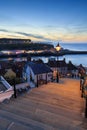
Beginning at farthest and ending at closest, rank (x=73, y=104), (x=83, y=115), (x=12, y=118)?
(x=73, y=104)
(x=83, y=115)
(x=12, y=118)

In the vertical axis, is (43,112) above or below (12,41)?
below

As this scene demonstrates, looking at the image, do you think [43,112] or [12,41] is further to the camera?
[12,41]

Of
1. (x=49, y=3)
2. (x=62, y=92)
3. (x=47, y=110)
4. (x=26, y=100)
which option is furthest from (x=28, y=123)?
(x=49, y=3)

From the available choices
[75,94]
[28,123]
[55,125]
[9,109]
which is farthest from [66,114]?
[75,94]

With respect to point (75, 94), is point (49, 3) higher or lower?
higher

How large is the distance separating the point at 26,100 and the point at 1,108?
1.02 meters

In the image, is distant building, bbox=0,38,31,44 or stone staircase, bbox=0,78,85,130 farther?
distant building, bbox=0,38,31,44

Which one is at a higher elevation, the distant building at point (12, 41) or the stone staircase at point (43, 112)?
the distant building at point (12, 41)

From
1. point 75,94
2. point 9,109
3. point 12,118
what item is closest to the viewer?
point 12,118

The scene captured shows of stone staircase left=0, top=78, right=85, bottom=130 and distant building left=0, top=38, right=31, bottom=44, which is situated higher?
distant building left=0, top=38, right=31, bottom=44

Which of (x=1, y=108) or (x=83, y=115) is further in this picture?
(x=1, y=108)

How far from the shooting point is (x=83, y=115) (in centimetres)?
480

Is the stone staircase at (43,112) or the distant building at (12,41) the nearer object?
the stone staircase at (43,112)

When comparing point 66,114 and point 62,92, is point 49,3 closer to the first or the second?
point 62,92
